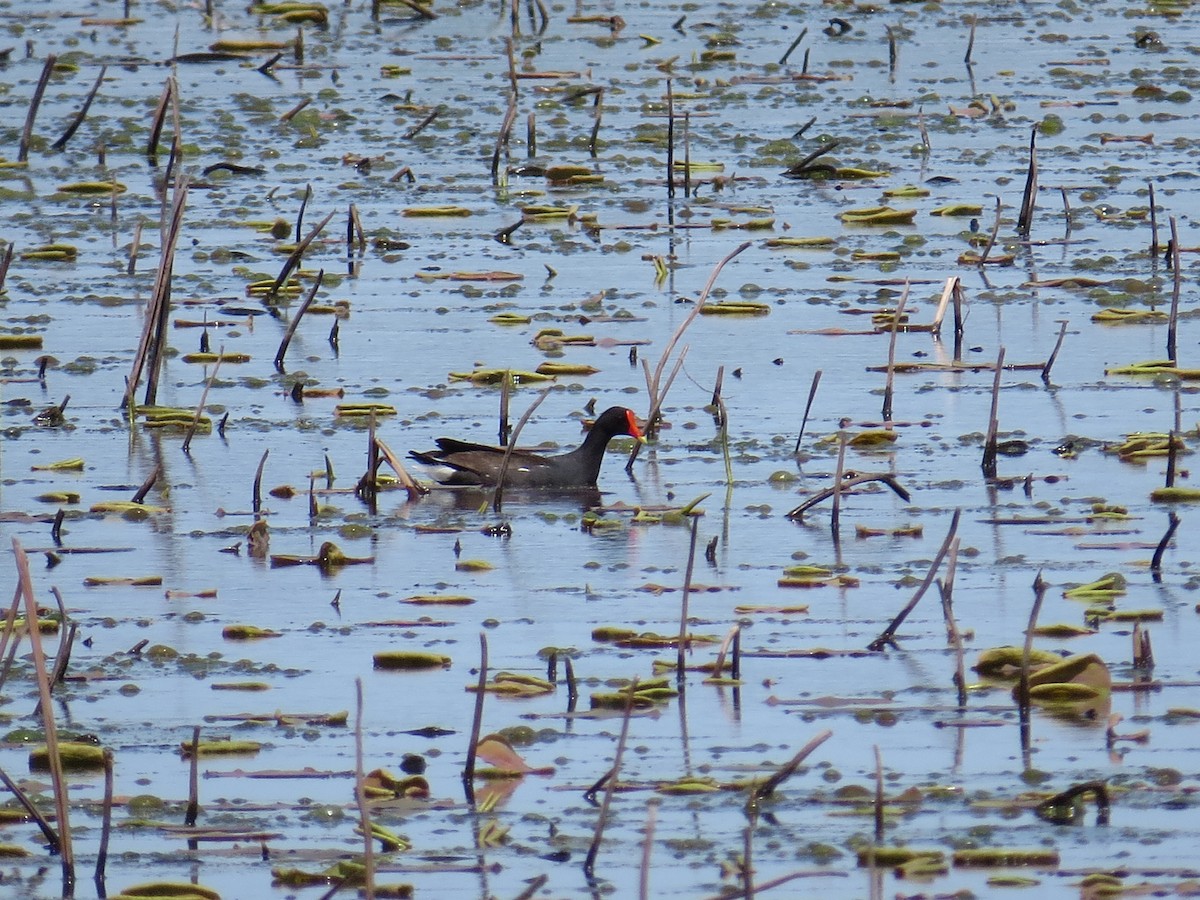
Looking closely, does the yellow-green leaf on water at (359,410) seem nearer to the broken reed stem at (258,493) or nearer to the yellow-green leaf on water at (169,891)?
the broken reed stem at (258,493)

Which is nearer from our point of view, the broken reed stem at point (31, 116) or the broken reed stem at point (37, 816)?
the broken reed stem at point (37, 816)

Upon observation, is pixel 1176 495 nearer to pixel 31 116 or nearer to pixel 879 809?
pixel 879 809

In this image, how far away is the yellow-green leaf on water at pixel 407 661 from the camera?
26.5 feet

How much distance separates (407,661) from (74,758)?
1319mm

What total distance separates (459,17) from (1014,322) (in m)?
14.2

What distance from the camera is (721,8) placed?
27.2 meters

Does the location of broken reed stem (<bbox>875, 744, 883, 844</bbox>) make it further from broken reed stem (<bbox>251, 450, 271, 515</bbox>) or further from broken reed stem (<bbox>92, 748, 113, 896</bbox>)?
broken reed stem (<bbox>251, 450, 271, 515</bbox>)

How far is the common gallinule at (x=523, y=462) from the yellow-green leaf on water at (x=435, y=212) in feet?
20.3

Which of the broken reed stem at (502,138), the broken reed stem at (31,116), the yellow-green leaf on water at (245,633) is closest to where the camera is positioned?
the yellow-green leaf on water at (245,633)

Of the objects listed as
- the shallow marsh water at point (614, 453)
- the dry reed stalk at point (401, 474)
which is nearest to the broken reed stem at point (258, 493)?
the shallow marsh water at point (614, 453)

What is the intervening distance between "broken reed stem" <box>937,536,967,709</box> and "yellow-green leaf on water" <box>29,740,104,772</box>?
7.91ft

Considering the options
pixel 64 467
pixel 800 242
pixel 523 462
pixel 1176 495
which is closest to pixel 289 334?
pixel 64 467

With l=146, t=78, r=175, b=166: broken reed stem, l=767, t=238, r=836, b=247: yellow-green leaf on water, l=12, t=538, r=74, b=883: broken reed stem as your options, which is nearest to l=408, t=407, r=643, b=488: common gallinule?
l=12, t=538, r=74, b=883: broken reed stem

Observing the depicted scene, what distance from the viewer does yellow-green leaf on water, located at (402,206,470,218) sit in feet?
55.7
